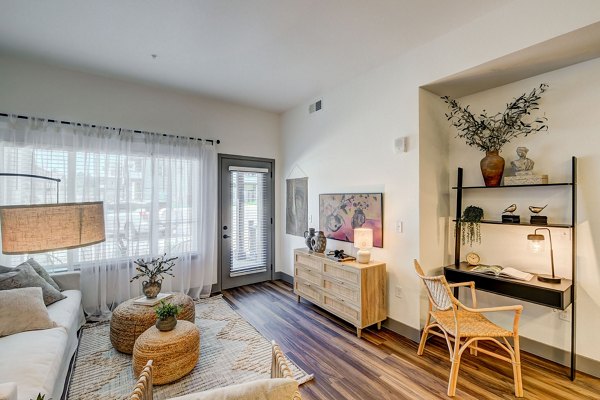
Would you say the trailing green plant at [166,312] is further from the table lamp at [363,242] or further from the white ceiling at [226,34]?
the white ceiling at [226,34]

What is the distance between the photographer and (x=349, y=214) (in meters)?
3.63

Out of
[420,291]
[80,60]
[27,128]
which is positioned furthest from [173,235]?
[420,291]

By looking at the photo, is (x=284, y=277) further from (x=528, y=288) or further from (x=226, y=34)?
(x=226, y=34)

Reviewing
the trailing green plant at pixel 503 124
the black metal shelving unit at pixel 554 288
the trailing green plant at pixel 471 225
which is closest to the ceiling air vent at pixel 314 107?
the trailing green plant at pixel 503 124

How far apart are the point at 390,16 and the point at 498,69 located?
114 cm

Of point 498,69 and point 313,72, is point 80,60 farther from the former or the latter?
point 498,69

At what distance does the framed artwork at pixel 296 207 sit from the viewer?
14.7 feet

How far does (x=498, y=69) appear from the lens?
8.26 ft

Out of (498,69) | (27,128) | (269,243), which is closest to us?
(498,69)

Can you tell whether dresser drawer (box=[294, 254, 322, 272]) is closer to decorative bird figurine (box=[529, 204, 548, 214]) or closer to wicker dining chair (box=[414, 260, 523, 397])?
wicker dining chair (box=[414, 260, 523, 397])

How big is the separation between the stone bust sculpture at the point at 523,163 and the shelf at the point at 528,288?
1004mm

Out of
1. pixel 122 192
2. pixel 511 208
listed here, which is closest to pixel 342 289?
pixel 511 208

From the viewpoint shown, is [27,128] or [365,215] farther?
[365,215]

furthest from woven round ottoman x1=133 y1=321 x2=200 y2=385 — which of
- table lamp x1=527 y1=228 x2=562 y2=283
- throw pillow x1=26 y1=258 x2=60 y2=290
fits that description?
table lamp x1=527 y1=228 x2=562 y2=283
